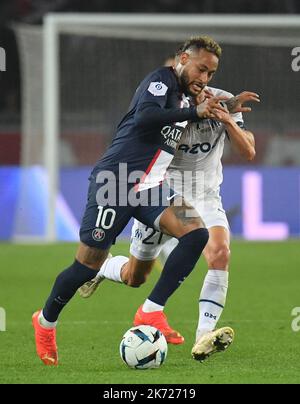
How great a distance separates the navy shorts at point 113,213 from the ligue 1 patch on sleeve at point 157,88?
564 millimetres

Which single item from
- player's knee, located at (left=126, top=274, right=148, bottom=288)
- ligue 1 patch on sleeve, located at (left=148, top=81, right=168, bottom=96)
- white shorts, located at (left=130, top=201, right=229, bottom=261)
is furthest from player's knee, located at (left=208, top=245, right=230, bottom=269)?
ligue 1 patch on sleeve, located at (left=148, top=81, right=168, bottom=96)

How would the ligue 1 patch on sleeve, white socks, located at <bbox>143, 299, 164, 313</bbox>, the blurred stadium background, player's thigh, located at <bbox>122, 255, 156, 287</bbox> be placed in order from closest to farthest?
the ligue 1 patch on sleeve, white socks, located at <bbox>143, 299, 164, 313</bbox>, player's thigh, located at <bbox>122, 255, 156, 287</bbox>, the blurred stadium background

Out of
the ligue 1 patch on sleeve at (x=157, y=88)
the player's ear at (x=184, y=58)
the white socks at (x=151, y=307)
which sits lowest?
the white socks at (x=151, y=307)

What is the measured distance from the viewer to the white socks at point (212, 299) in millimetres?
7098

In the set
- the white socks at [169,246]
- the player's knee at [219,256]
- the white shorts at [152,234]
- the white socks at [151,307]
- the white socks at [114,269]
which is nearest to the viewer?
the white socks at [151,307]

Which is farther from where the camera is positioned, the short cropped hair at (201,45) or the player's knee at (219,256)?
the player's knee at (219,256)

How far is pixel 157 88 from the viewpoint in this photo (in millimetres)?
6656

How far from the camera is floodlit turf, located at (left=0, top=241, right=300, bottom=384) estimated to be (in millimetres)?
6160

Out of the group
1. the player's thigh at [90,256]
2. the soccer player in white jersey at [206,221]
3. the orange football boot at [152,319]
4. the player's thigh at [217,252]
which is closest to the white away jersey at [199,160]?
the soccer player in white jersey at [206,221]

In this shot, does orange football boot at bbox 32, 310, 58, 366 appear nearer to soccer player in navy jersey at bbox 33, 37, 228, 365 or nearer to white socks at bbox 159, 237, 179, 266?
soccer player in navy jersey at bbox 33, 37, 228, 365

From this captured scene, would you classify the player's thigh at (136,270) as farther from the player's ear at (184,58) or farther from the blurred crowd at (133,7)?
the blurred crowd at (133,7)

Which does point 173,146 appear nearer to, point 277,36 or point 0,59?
point 0,59

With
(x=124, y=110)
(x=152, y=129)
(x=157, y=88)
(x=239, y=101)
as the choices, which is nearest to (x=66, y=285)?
(x=152, y=129)

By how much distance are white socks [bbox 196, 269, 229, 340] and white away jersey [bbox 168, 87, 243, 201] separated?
80 centimetres
